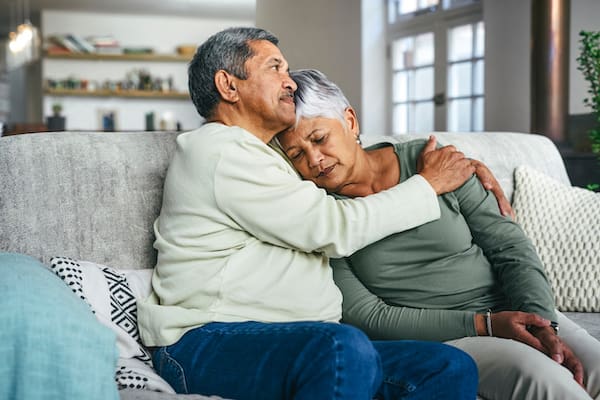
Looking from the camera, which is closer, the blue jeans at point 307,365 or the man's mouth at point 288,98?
the blue jeans at point 307,365

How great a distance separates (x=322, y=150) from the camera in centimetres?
165

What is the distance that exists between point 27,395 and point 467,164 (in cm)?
104

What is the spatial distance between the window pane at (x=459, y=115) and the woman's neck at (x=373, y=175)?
423 centimetres

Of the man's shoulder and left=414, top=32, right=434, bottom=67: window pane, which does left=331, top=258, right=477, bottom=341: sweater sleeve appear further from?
left=414, top=32, right=434, bottom=67: window pane

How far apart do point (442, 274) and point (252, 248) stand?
45 centimetres

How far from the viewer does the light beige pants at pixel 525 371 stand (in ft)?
4.40

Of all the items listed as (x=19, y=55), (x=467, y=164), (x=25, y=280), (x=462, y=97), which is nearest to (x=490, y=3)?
(x=462, y=97)

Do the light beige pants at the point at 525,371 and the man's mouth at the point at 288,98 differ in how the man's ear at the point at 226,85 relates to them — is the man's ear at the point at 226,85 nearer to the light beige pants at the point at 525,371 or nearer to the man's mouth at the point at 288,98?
the man's mouth at the point at 288,98

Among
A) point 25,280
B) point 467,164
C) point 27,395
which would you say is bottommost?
point 27,395

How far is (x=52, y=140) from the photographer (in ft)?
5.90

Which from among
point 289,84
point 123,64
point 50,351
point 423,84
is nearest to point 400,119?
point 423,84

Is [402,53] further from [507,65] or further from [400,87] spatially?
[507,65]

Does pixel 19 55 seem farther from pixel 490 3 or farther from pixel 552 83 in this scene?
pixel 552 83

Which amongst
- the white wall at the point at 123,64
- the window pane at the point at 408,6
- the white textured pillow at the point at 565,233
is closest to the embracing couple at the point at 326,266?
the white textured pillow at the point at 565,233
